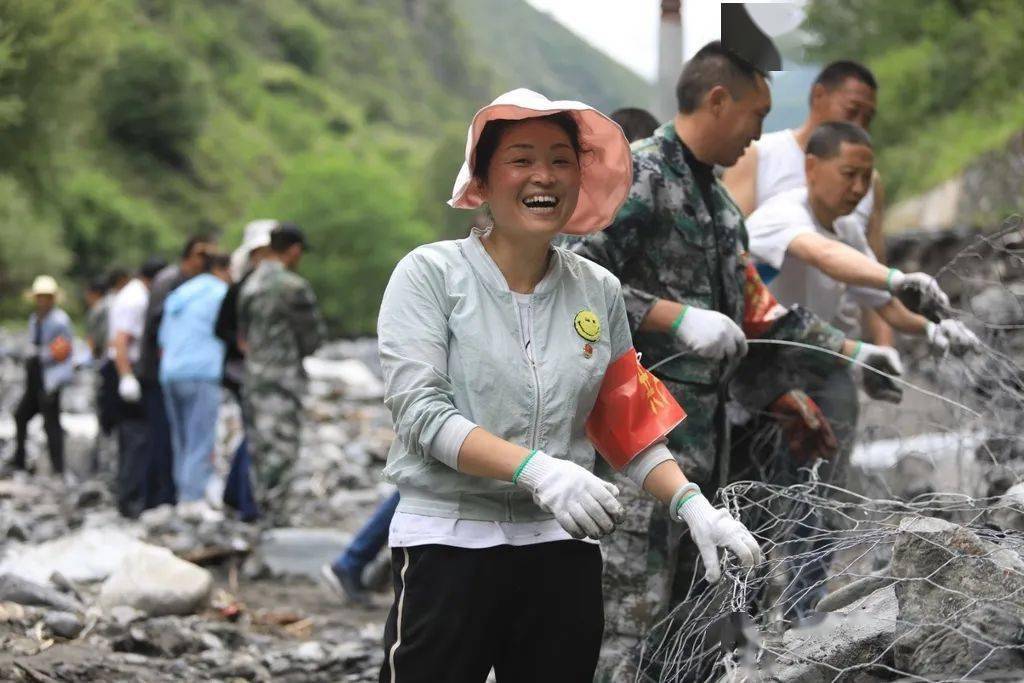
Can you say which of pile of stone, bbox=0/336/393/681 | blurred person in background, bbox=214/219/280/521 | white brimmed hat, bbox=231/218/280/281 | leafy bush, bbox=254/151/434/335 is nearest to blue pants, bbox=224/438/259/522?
blurred person in background, bbox=214/219/280/521

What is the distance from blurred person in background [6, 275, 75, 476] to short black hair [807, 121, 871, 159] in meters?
8.15

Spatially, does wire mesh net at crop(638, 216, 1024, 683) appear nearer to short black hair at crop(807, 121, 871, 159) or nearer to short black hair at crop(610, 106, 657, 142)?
short black hair at crop(807, 121, 871, 159)

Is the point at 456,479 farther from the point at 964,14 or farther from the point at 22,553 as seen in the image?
the point at 964,14

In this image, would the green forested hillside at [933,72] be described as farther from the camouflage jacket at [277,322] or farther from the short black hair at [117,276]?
the camouflage jacket at [277,322]

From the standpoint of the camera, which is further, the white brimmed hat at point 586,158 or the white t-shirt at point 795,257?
the white t-shirt at point 795,257

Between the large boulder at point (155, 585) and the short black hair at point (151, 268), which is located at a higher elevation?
the short black hair at point (151, 268)

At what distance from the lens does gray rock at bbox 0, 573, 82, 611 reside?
217 inches

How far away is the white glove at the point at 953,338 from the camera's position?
170 inches

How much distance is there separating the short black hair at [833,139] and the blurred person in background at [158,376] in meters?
5.08

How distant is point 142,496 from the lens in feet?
31.6

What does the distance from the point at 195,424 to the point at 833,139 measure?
204 inches

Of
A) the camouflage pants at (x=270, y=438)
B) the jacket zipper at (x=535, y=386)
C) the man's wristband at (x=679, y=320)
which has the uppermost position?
the man's wristband at (x=679, y=320)

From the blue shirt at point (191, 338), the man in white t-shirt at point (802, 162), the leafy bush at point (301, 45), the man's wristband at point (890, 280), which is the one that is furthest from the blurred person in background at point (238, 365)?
the leafy bush at point (301, 45)

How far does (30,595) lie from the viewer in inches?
218
